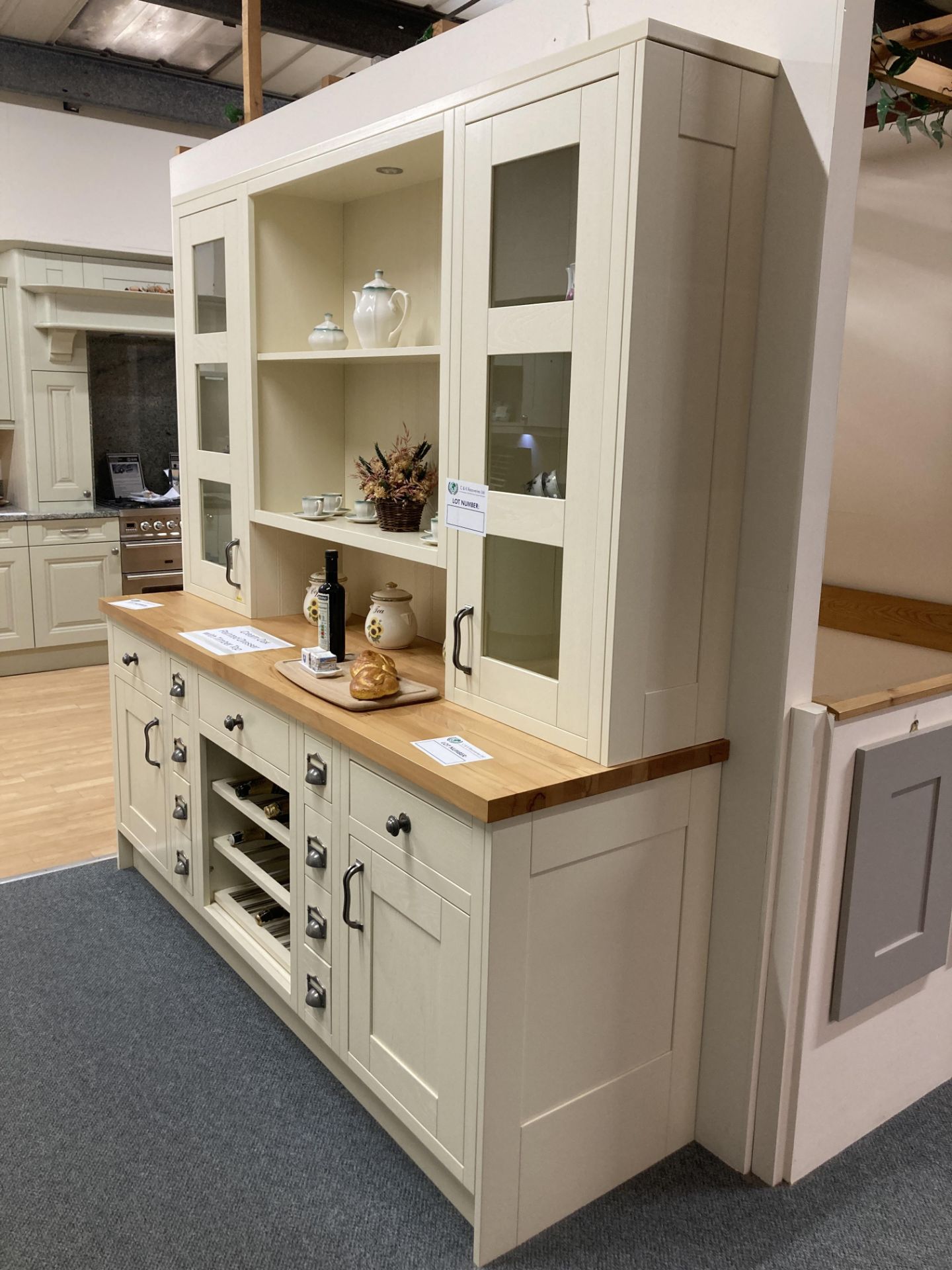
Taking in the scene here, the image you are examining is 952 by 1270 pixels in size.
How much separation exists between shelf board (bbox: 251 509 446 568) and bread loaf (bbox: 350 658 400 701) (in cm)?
26

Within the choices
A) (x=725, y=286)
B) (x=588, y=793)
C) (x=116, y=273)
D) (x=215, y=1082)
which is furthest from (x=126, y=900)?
(x=116, y=273)

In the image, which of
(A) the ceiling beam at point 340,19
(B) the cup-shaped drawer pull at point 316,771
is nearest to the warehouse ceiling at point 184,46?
(A) the ceiling beam at point 340,19

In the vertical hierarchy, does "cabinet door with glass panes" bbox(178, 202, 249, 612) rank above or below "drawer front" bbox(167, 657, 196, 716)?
above

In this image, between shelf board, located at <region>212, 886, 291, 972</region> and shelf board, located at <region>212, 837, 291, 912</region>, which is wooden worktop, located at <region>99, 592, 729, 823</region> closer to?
shelf board, located at <region>212, 837, 291, 912</region>

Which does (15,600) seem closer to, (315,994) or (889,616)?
(315,994)

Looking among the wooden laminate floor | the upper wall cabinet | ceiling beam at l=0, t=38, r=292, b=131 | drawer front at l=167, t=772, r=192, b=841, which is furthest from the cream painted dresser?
ceiling beam at l=0, t=38, r=292, b=131

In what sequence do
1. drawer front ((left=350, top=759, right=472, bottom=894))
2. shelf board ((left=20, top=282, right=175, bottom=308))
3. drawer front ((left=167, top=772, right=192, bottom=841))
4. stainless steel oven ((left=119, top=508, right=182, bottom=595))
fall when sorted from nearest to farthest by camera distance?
1. drawer front ((left=350, top=759, right=472, bottom=894))
2. drawer front ((left=167, top=772, right=192, bottom=841))
3. shelf board ((left=20, top=282, right=175, bottom=308))
4. stainless steel oven ((left=119, top=508, right=182, bottom=595))

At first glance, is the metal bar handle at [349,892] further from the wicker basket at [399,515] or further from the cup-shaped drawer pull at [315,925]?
the wicker basket at [399,515]

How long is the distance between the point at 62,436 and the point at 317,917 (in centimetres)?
461

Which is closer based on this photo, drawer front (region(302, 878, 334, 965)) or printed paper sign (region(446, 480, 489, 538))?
printed paper sign (region(446, 480, 489, 538))

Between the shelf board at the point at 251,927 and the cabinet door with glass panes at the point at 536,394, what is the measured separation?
36.2 inches

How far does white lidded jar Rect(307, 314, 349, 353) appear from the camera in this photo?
2812 millimetres

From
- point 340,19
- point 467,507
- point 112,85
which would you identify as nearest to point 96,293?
point 112,85

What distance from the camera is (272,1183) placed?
2.10m
